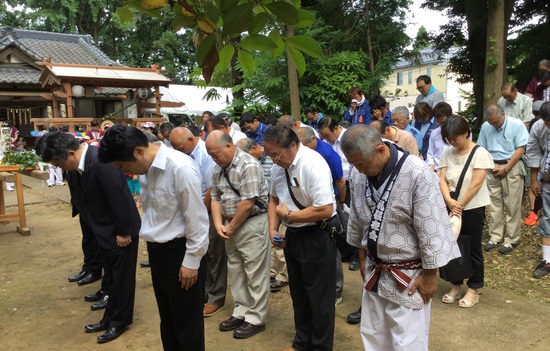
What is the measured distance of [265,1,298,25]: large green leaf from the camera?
157 centimetres

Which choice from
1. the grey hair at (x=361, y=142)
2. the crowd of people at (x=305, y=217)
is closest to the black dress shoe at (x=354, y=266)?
the crowd of people at (x=305, y=217)

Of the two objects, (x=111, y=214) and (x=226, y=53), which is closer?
(x=226, y=53)

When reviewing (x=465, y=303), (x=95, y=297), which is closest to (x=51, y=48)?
(x=95, y=297)

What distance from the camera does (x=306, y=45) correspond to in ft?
5.41

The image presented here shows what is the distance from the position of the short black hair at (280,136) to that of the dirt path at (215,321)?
5.98 ft

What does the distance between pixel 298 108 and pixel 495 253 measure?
16.5 feet

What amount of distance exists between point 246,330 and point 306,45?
3045mm

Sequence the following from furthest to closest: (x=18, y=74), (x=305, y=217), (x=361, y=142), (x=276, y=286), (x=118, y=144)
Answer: (x=18, y=74) → (x=276, y=286) → (x=305, y=217) → (x=118, y=144) → (x=361, y=142)

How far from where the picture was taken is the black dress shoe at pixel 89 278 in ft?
18.3

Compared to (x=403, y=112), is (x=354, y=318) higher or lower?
lower

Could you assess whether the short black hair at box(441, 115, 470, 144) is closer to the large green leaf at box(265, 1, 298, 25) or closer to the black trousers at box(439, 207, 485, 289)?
the black trousers at box(439, 207, 485, 289)

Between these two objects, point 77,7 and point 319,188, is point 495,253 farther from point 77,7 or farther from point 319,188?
point 77,7

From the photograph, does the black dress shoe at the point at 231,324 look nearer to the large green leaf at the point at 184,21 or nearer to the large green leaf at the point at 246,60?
the large green leaf at the point at 246,60

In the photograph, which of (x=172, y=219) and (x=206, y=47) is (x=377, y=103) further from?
(x=206, y=47)
